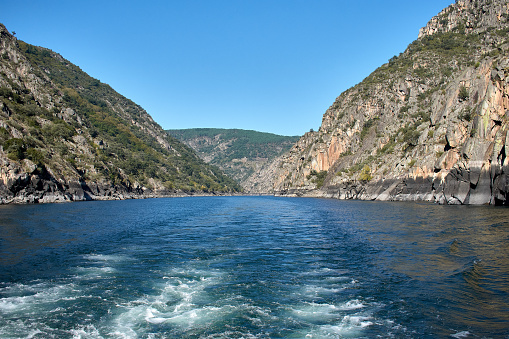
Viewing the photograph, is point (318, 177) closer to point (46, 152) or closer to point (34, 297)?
point (46, 152)

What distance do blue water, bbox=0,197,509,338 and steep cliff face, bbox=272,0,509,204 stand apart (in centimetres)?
3087

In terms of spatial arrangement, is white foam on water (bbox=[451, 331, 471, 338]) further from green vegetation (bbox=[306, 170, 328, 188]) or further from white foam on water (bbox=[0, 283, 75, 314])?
green vegetation (bbox=[306, 170, 328, 188])

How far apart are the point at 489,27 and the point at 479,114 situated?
4073 inches

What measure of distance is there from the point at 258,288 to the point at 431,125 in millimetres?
82854

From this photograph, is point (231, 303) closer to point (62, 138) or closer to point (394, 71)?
point (62, 138)

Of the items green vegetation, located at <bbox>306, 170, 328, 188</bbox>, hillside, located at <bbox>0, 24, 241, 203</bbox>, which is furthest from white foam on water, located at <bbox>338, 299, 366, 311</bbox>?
green vegetation, located at <bbox>306, 170, 328, 188</bbox>

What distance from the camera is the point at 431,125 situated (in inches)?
3241

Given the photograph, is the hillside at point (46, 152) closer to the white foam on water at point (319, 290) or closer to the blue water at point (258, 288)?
the blue water at point (258, 288)

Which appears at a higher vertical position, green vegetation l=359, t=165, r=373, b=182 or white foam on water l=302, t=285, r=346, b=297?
green vegetation l=359, t=165, r=373, b=182

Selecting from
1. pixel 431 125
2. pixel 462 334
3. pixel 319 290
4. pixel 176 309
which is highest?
pixel 431 125

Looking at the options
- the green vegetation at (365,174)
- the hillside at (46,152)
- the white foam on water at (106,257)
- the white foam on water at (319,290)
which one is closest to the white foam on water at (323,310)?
the white foam on water at (319,290)

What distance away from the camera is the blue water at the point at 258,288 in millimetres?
10531

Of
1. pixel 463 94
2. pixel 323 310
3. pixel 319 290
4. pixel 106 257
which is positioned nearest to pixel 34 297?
pixel 106 257

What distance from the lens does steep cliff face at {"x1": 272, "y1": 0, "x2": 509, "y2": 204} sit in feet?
168
